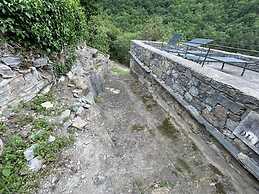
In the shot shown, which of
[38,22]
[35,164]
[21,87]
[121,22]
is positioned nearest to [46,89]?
[21,87]

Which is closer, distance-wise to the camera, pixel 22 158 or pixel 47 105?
pixel 22 158

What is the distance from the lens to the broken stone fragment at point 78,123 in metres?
3.90

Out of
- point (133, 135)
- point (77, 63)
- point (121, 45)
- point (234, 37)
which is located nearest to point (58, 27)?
point (77, 63)

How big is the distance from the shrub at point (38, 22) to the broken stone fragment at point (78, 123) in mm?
1770

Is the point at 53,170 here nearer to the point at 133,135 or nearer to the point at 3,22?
the point at 133,135

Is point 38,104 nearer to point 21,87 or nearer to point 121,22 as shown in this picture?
point 21,87

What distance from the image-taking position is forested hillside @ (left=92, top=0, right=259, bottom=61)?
14750 mm

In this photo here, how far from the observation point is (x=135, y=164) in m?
3.60

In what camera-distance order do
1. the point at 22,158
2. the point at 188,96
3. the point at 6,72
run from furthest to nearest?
1. the point at 188,96
2. the point at 6,72
3. the point at 22,158

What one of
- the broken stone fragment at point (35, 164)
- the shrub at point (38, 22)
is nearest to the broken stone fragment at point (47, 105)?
the broken stone fragment at point (35, 164)

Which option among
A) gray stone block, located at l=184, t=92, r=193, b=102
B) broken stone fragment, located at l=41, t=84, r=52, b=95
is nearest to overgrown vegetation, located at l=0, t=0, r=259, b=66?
broken stone fragment, located at l=41, t=84, r=52, b=95

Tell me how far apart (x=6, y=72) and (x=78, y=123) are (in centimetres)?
156

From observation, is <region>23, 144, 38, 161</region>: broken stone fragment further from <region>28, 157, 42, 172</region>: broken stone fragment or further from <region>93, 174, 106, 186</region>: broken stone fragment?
<region>93, 174, 106, 186</region>: broken stone fragment

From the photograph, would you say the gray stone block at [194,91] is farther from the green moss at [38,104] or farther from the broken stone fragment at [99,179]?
the green moss at [38,104]
